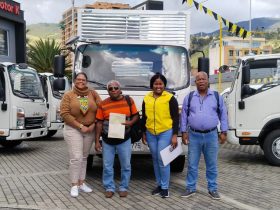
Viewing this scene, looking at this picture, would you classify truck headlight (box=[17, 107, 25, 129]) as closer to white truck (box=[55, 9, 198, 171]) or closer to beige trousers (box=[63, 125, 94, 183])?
white truck (box=[55, 9, 198, 171])

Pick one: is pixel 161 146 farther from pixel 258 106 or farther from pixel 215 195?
pixel 258 106

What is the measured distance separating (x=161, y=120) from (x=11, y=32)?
75.6 ft

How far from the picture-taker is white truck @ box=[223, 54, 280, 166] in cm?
945

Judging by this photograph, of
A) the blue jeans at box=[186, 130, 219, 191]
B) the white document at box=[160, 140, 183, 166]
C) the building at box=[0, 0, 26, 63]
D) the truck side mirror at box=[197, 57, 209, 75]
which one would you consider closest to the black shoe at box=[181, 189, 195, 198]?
the blue jeans at box=[186, 130, 219, 191]

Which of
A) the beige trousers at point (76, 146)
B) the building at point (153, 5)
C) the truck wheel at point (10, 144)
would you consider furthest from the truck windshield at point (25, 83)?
the beige trousers at point (76, 146)

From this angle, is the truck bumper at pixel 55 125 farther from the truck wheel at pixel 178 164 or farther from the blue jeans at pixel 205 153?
the blue jeans at pixel 205 153

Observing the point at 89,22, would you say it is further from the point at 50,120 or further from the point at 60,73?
the point at 50,120

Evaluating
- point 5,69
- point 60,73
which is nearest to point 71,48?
point 60,73

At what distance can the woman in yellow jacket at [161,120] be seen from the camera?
21.3 ft

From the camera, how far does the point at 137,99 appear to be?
Answer: 7625mm

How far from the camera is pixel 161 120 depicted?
6.51 m

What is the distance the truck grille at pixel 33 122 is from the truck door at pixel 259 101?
5.20 m

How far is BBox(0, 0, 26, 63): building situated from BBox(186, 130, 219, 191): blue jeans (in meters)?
20.9

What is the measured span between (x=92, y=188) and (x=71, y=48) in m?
2.64
